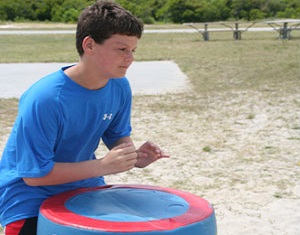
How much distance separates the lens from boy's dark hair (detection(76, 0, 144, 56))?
6.86 feet

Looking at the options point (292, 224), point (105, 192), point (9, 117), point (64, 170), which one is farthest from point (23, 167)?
point (9, 117)

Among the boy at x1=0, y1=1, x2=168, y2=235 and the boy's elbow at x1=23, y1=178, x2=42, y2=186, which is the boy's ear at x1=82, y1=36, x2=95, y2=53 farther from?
the boy's elbow at x1=23, y1=178, x2=42, y2=186

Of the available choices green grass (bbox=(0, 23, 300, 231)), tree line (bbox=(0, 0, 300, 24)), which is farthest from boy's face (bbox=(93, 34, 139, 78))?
tree line (bbox=(0, 0, 300, 24))

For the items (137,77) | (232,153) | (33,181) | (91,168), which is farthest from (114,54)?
(137,77)

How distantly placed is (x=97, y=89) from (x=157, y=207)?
0.47 metres

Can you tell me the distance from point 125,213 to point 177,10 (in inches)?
1647

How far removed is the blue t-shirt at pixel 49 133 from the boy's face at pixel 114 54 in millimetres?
107

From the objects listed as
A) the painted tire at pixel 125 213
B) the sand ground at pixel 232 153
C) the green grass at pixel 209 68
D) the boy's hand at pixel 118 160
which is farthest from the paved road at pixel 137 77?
the boy's hand at pixel 118 160

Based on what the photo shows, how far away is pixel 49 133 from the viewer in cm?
208

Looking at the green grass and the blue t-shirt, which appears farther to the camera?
the green grass

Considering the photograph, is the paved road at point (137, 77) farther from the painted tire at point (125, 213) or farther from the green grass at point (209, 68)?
the painted tire at point (125, 213)

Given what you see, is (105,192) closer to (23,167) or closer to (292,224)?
(23,167)

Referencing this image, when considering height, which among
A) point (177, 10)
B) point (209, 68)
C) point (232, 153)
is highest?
point (232, 153)

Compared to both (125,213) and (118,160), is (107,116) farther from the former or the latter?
(125,213)
